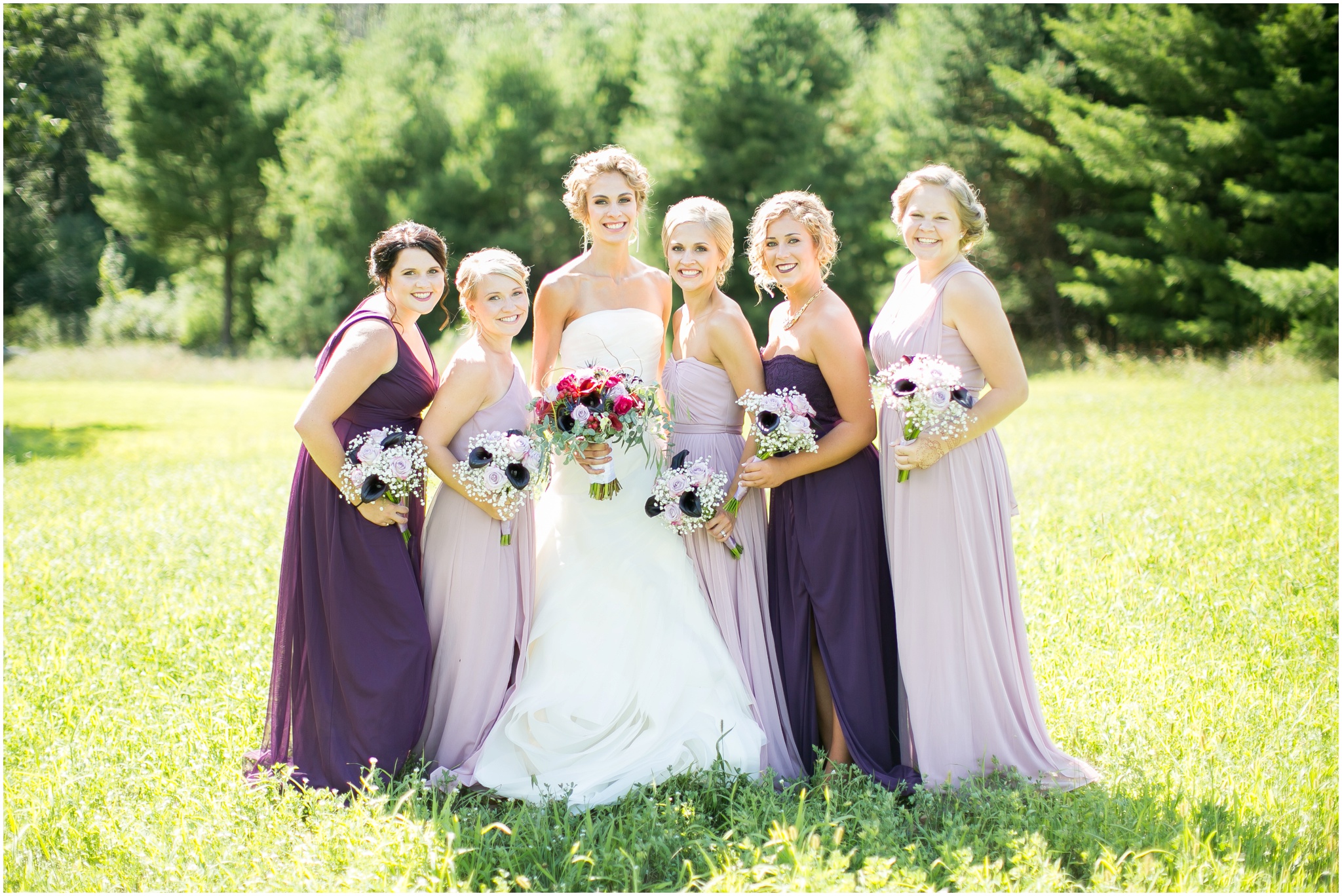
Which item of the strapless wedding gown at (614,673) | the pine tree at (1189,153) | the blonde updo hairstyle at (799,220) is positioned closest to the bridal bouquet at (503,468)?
the strapless wedding gown at (614,673)

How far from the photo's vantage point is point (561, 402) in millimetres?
4285

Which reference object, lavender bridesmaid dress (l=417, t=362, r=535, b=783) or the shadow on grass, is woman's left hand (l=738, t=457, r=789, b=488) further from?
the shadow on grass

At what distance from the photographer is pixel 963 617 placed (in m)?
4.34

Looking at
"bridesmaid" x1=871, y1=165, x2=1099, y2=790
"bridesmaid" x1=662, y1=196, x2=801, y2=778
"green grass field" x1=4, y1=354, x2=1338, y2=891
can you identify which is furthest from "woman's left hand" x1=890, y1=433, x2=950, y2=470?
"green grass field" x1=4, y1=354, x2=1338, y2=891

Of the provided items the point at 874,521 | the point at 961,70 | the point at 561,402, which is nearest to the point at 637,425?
the point at 561,402

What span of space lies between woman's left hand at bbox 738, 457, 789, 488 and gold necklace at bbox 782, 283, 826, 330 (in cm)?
69

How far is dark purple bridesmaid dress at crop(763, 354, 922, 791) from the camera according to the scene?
4523 mm

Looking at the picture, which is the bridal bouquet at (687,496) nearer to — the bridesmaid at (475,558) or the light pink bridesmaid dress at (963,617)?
the bridesmaid at (475,558)

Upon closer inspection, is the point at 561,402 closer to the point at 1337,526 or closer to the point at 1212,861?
the point at 1212,861

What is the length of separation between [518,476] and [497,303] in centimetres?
91

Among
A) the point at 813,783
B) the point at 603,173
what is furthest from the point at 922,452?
the point at 603,173

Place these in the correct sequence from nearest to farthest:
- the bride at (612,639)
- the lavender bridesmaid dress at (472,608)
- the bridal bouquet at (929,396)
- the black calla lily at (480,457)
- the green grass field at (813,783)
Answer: the green grass field at (813,783) < the bridal bouquet at (929,396) < the black calla lily at (480,457) < the bride at (612,639) < the lavender bridesmaid dress at (472,608)

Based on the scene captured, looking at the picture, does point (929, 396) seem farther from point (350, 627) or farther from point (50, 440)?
point (50, 440)

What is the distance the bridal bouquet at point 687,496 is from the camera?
4.42 metres
